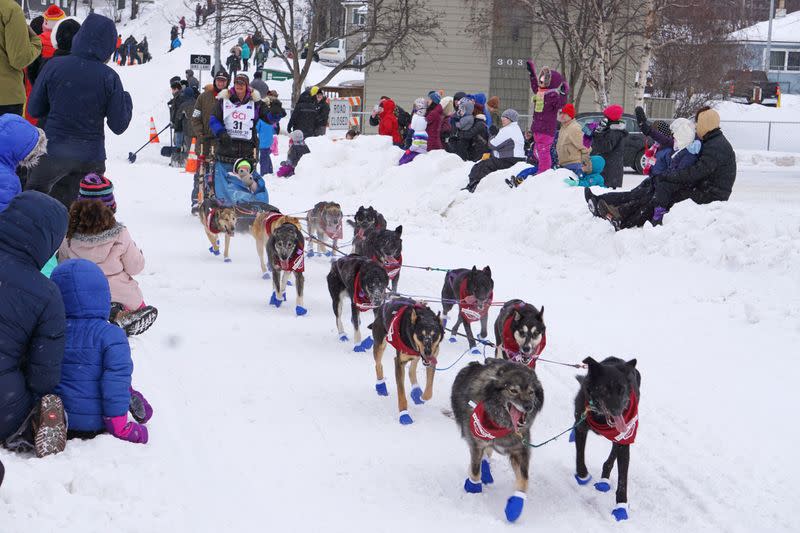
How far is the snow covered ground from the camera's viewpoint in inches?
171

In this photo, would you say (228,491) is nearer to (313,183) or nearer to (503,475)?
(503,475)

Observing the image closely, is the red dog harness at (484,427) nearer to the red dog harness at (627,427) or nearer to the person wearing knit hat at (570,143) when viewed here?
the red dog harness at (627,427)

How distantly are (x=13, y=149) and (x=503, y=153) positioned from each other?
10398 millimetres

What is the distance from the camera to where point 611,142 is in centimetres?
1297

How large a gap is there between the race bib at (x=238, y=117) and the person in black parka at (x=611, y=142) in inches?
183

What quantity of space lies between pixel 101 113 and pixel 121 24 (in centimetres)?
6689

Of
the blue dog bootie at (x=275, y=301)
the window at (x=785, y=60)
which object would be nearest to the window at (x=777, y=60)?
the window at (x=785, y=60)

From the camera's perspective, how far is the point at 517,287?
941cm

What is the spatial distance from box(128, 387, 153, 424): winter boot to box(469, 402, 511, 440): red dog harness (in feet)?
5.71

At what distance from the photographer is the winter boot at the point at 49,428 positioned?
4.12 metres

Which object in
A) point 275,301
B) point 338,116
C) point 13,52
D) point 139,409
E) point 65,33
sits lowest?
point 275,301

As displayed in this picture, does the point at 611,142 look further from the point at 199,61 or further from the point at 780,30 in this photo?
the point at 780,30

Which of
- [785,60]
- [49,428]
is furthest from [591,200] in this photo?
[785,60]

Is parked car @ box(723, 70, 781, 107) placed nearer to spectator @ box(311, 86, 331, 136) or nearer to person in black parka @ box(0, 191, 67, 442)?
spectator @ box(311, 86, 331, 136)
